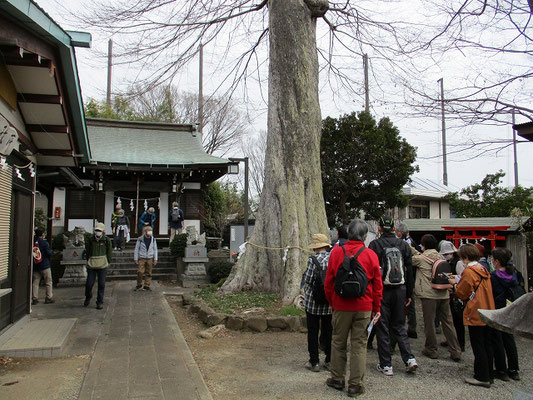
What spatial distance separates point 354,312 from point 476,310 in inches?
59.8

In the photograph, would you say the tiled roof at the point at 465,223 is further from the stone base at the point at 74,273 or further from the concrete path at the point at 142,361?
the stone base at the point at 74,273

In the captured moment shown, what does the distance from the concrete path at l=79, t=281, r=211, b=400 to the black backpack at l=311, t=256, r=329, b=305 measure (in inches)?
65.1

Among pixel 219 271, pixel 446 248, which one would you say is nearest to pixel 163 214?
pixel 219 271

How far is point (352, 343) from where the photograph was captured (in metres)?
4.37

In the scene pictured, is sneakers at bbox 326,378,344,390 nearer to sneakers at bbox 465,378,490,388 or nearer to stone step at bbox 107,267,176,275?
sneakers at bbox 465,378,490,388

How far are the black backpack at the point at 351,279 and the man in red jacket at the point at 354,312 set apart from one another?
0.33 feet

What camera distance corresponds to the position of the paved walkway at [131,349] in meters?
4.44

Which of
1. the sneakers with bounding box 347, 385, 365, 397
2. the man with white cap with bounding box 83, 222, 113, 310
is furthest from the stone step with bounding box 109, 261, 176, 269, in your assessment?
the sneakers with bounding box 347, 385, 365, 397

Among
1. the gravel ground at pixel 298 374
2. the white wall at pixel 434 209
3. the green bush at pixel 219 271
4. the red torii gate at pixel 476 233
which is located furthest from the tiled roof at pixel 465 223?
the white wall at pixel 434 209

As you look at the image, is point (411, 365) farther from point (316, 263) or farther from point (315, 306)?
point (316, 263)

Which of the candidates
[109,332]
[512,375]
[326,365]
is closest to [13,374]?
[109,332]

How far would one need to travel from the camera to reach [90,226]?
1820cm

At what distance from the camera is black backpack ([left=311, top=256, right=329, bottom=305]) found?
501cm

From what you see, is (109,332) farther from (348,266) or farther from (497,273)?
(497,273)
